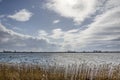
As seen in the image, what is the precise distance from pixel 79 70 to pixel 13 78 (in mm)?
6059

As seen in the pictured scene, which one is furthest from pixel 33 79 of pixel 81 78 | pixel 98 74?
pixel 98 74

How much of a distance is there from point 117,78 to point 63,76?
4.23m

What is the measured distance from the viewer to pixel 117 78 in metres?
17.6

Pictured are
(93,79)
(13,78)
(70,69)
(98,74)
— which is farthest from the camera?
(70,69)

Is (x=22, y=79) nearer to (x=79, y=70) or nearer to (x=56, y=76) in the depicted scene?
(x=56, y=76)

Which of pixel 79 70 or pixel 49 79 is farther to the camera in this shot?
pixel 79 70

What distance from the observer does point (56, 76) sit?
17.7 meters

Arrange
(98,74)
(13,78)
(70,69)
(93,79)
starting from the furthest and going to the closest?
(70,69) < (98,74) < (93,79) < (13,78)

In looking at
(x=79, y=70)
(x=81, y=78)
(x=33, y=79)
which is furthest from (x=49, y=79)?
(x=79, y=70)

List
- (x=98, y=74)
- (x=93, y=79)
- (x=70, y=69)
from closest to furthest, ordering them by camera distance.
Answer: (x=93, y=79) → (x=98, y=74) → (x=70, y=69)

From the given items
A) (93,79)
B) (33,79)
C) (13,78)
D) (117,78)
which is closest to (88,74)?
(93,79)

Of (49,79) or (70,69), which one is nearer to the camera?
(49,79)

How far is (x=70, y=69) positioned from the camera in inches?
796

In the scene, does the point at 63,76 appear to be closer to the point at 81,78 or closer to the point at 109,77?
the point at 81,78
